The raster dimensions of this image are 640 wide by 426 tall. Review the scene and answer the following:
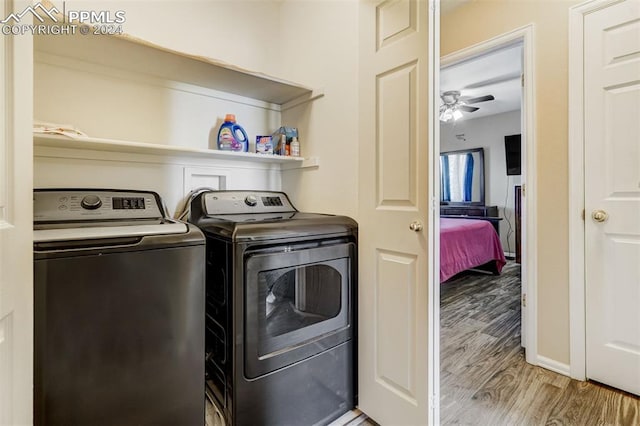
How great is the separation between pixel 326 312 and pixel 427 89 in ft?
3.41

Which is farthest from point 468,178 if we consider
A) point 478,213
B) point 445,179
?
point 478,213

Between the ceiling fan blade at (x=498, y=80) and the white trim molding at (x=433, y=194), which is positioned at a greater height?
the ceiling fan blade at (x=498, y=80)

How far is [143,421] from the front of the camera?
3.27 feet

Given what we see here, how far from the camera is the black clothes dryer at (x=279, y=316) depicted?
116 cm

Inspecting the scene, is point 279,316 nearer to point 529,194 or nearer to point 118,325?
point 118,325

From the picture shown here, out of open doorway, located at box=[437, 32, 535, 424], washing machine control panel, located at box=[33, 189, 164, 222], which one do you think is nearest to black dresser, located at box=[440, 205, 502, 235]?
open doorway, located at box=[437, 32, 535, 424]

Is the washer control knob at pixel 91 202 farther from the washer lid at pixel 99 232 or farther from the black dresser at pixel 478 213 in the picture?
the black dresser at pixel 478 213

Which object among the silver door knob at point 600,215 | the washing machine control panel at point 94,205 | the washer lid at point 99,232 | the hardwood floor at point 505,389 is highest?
the washing machine control panel at point 94,205

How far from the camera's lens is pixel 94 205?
132 centimetres

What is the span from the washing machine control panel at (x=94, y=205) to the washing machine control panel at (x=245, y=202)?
0.79ft

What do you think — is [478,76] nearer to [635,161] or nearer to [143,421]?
[635,161]

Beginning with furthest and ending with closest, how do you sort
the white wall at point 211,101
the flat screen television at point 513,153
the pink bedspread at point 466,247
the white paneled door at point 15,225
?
the flat screen television at point 513,153 < the pink bedspread at point 466,247 < the white wall at point 211,101 < the white paneled door at point 15,225

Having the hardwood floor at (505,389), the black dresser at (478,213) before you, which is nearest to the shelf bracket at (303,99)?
the hardwood floor at (505,389)

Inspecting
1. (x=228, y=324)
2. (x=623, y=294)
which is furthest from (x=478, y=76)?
(x=228, y=324)
